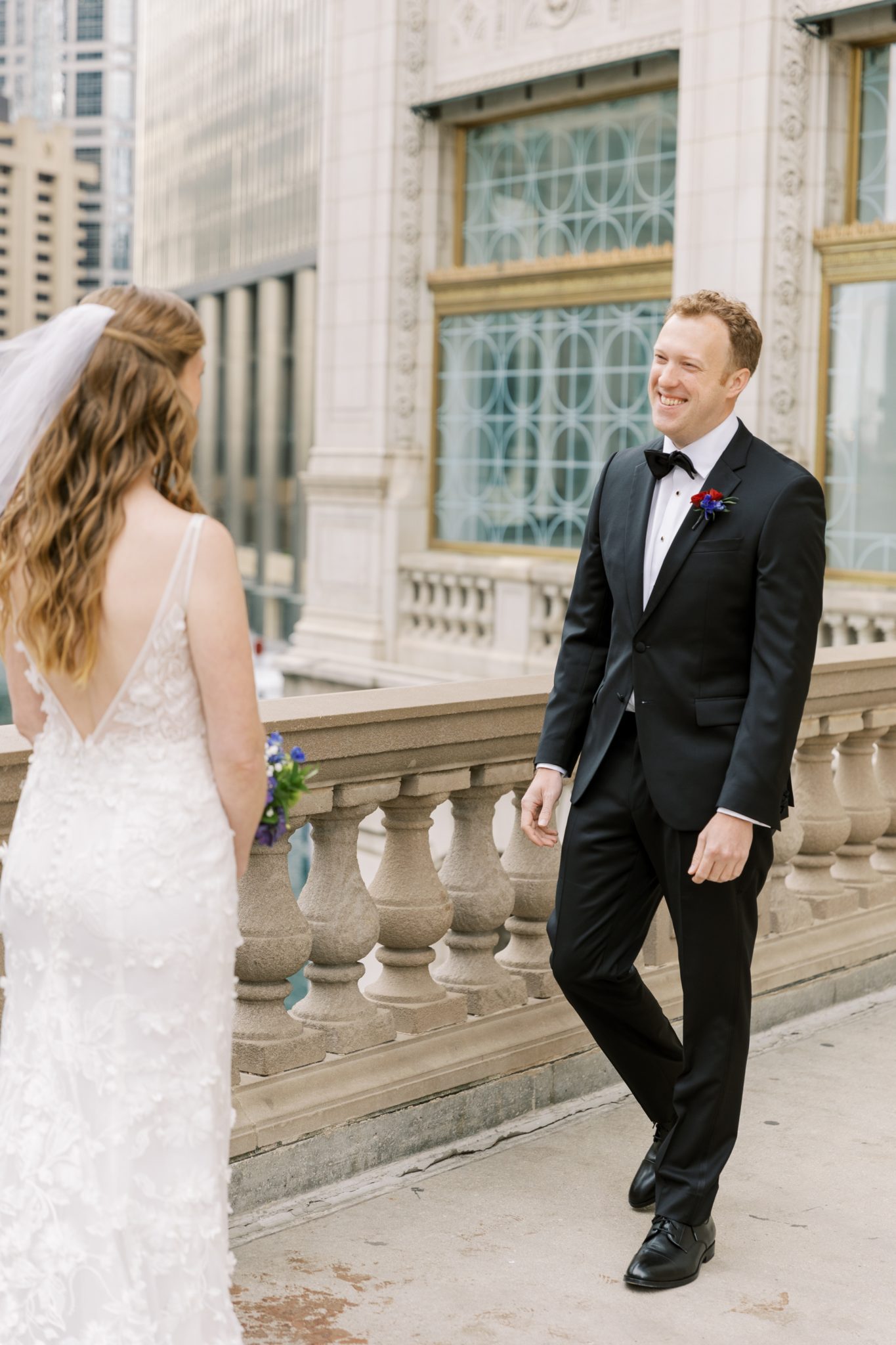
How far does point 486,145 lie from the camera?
50.0ft

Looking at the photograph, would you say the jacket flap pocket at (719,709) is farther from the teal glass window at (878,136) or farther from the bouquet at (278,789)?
the teal glass window at (878,136)

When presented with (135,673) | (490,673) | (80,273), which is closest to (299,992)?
(490,673)

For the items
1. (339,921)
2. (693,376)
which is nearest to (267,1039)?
(339,921)

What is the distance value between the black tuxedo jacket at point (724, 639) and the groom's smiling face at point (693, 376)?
0.10m

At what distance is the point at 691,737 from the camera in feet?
11.5

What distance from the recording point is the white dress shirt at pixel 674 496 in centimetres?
357

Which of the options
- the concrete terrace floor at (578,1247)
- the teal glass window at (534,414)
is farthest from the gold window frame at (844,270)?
the concrete terrace floor at (578,1247)

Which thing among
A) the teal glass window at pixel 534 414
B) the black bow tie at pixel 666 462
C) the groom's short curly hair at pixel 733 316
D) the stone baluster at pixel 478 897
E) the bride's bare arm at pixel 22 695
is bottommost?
the stone baluster at pixel 478 897

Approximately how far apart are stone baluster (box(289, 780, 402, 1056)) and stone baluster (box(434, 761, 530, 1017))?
0.44 meters

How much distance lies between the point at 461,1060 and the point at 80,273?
461ft

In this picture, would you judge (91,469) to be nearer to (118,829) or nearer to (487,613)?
(118,829)

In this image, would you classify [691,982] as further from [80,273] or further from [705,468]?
[80,273]

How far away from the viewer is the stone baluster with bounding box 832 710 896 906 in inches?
234

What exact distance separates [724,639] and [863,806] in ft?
8.97
